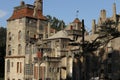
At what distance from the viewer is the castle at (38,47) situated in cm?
5125

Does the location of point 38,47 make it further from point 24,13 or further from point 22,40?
point 24,13

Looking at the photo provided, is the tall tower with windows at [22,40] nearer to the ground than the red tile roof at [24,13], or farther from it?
nearer to the ground

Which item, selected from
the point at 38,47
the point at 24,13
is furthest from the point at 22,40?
the point at 38,47

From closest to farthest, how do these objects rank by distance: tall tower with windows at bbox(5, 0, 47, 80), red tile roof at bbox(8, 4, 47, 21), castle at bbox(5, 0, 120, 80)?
1. castle at bbox(5, 0, 120, 80)
2. tall tower with windows at bbox(5, 0, 47, 80)
3. red tile roof at bbox(8, 4, 47, 21)

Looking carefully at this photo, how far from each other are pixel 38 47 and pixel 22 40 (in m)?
6.86

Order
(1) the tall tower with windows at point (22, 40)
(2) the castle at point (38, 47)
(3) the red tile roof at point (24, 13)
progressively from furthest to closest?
1. (3) the red tile roof at point (24, 13)
2. (1) the tall tower with windows at point (22, 40)
3. (2) the castle at point (38, 47)

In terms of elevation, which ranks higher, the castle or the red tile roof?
the red tile roof

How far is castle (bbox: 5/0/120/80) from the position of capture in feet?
168

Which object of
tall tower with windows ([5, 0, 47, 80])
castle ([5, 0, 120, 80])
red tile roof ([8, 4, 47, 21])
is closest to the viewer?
castle ([5, 0, 120, 80])

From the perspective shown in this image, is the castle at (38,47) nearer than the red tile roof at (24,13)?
Yes

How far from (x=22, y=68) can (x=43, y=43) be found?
305 inches

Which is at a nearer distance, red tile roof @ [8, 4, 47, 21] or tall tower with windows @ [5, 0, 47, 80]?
tall tower with windows @ [5, 0, 47, 80]

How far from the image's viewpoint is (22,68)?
5912 centimetres

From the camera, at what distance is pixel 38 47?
55000 mm
